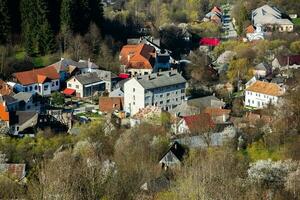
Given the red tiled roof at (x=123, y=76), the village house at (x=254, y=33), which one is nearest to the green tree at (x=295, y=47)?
the village house at (x=254, y=33)

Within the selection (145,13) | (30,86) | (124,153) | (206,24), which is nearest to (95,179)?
(124,153)

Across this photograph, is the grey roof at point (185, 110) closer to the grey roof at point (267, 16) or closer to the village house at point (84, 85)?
the village house at point (84, 85)

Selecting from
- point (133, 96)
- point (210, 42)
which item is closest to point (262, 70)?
point (133, 96)

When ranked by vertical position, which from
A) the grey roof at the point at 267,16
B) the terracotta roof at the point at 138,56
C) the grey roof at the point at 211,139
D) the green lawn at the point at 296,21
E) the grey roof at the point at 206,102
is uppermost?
the grey roof at the point at 267,16

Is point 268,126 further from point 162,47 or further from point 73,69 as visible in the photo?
point 162,47

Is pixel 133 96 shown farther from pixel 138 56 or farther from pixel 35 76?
pixel 138 56

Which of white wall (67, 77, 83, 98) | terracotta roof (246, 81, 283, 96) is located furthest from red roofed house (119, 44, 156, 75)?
terracotta roof (246, 81, 283, 96)
